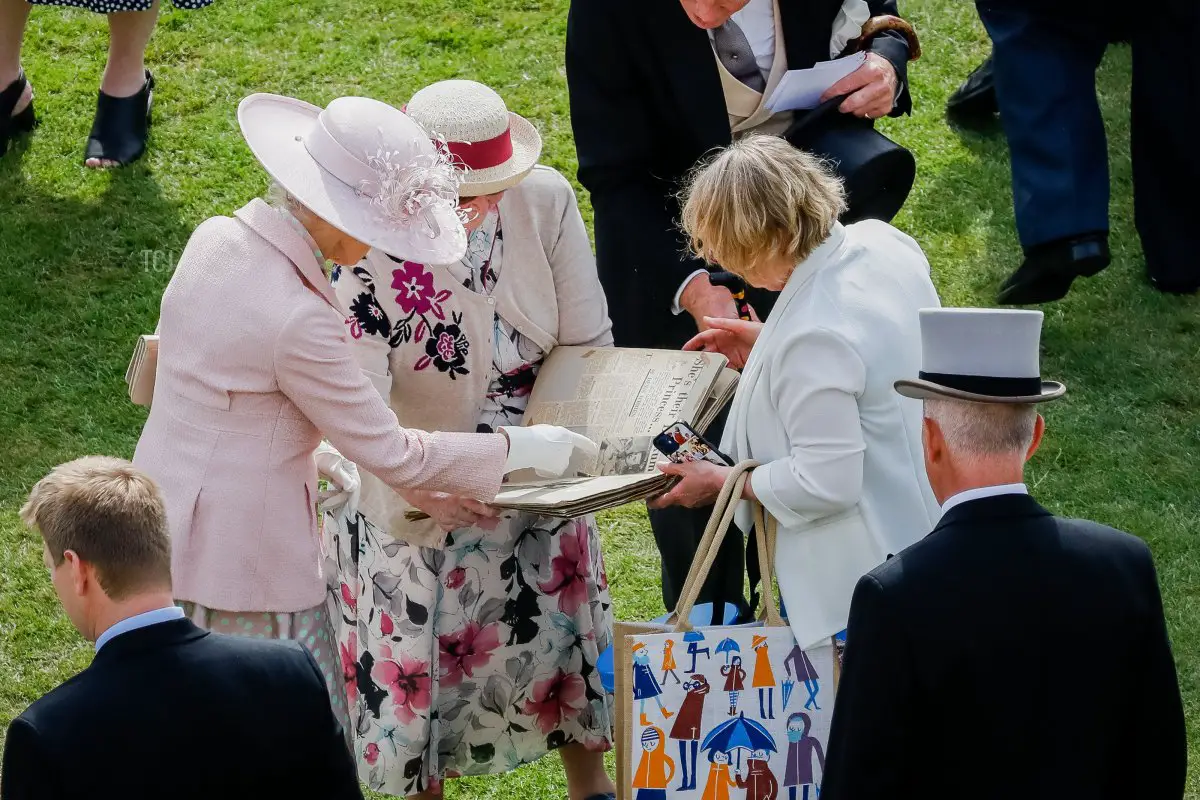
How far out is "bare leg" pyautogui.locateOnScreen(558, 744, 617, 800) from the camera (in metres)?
4.12

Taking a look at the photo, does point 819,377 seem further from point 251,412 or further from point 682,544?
point 682,544

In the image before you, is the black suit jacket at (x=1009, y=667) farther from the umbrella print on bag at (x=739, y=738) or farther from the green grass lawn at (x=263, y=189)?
the green grass lawn at (x=263, y=189)

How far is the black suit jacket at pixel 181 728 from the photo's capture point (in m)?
2.28

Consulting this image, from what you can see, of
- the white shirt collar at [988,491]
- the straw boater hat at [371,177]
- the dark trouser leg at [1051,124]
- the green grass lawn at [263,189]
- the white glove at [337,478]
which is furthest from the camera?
the dark trouser leg at [1051,124]

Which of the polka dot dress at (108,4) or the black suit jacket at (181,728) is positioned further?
the polka dot dress at (108,4)

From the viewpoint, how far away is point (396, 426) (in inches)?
128

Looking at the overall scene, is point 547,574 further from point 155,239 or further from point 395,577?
point 155,239

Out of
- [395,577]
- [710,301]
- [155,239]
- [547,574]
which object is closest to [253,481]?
[395,577]

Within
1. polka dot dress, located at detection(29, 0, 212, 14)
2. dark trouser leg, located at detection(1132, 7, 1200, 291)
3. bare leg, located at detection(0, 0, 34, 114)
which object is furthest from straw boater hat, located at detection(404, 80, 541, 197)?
bare leg, located at detection(0, 0, 34, 114)

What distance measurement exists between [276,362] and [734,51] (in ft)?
5.73

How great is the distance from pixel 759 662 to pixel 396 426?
917 millimetres

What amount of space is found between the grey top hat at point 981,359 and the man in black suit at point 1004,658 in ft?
0.07

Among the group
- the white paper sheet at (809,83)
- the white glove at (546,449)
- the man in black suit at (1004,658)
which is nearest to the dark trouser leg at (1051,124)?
the white paper sheet at (809,83)

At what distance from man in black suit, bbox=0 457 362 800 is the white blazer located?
1.04 metres
